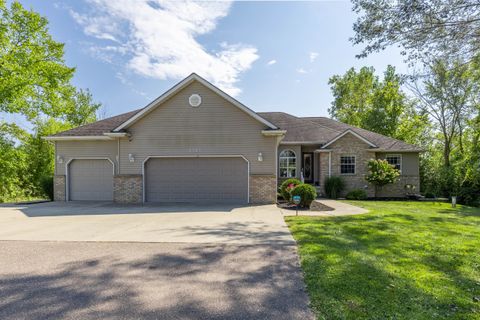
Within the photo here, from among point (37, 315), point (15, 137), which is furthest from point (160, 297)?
point (15, 137)

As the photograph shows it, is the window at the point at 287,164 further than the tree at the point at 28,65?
Yes

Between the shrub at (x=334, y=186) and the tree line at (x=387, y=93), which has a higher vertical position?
the tree line at (x=387, y=93)

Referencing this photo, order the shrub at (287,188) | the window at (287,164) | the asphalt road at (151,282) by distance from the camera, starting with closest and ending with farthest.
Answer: the asphalt road at (151,282) < the shrub at (287,188) < the window at (287,164)

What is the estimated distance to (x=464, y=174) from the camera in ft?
55.9

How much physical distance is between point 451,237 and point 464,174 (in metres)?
13.9

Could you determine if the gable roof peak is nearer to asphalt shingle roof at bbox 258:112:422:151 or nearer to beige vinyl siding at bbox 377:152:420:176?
asphalt shingle roof at bbox 258:112:422:151

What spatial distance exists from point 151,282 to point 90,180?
12.6 metres

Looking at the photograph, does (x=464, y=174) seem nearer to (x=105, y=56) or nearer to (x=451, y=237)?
(x=451, y=237)

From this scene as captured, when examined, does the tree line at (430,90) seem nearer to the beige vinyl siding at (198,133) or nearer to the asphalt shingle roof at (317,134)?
the asphalt shingle roof at (317,134)

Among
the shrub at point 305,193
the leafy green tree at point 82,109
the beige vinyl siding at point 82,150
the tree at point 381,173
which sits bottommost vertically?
the shrub at point 305,193

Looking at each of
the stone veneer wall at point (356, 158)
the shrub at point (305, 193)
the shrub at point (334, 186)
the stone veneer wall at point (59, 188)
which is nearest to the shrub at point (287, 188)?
the shrub at point (305, 193)

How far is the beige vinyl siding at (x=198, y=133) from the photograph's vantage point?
1300 cm

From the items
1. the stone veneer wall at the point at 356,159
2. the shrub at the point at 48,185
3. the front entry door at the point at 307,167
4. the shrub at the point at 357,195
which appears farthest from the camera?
the front entry door at the point at 307,167

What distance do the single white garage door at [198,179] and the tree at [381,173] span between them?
28.5 ft
